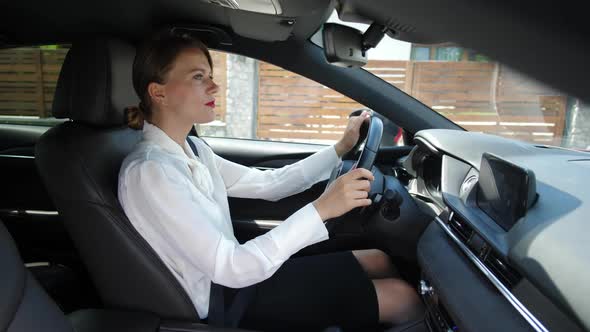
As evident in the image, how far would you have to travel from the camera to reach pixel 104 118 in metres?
1.42

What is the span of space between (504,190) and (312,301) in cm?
66

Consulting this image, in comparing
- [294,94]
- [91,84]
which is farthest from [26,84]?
[91,84]

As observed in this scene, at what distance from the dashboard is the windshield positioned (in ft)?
0.29

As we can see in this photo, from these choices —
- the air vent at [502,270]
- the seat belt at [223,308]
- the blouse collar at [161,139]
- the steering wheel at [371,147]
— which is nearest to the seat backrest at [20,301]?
the seat belt at [223,308]

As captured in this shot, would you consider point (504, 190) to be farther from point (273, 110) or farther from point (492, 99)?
point (273, 110)

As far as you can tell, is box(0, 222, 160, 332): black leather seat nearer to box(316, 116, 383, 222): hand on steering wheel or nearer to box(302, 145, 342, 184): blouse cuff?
box(316, 116, 383, 222): hand on steering wheel

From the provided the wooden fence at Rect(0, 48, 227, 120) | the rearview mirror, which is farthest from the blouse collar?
the wooden fence at Rect(0, 48, 227, 120)

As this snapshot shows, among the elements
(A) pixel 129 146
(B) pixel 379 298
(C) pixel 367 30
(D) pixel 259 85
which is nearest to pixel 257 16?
(C) pixel 367 30

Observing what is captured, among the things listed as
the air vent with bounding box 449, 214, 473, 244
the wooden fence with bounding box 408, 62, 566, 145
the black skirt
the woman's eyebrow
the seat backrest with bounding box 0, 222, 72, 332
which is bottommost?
the black skirt

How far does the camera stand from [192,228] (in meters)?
1.17

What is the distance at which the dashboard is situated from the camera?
85 centimetres

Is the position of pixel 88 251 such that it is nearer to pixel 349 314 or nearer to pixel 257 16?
pixel 349 314

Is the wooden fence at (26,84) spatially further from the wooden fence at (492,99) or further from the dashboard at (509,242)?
the dashboard at (509,242)

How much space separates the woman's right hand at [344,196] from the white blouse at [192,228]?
3cm
